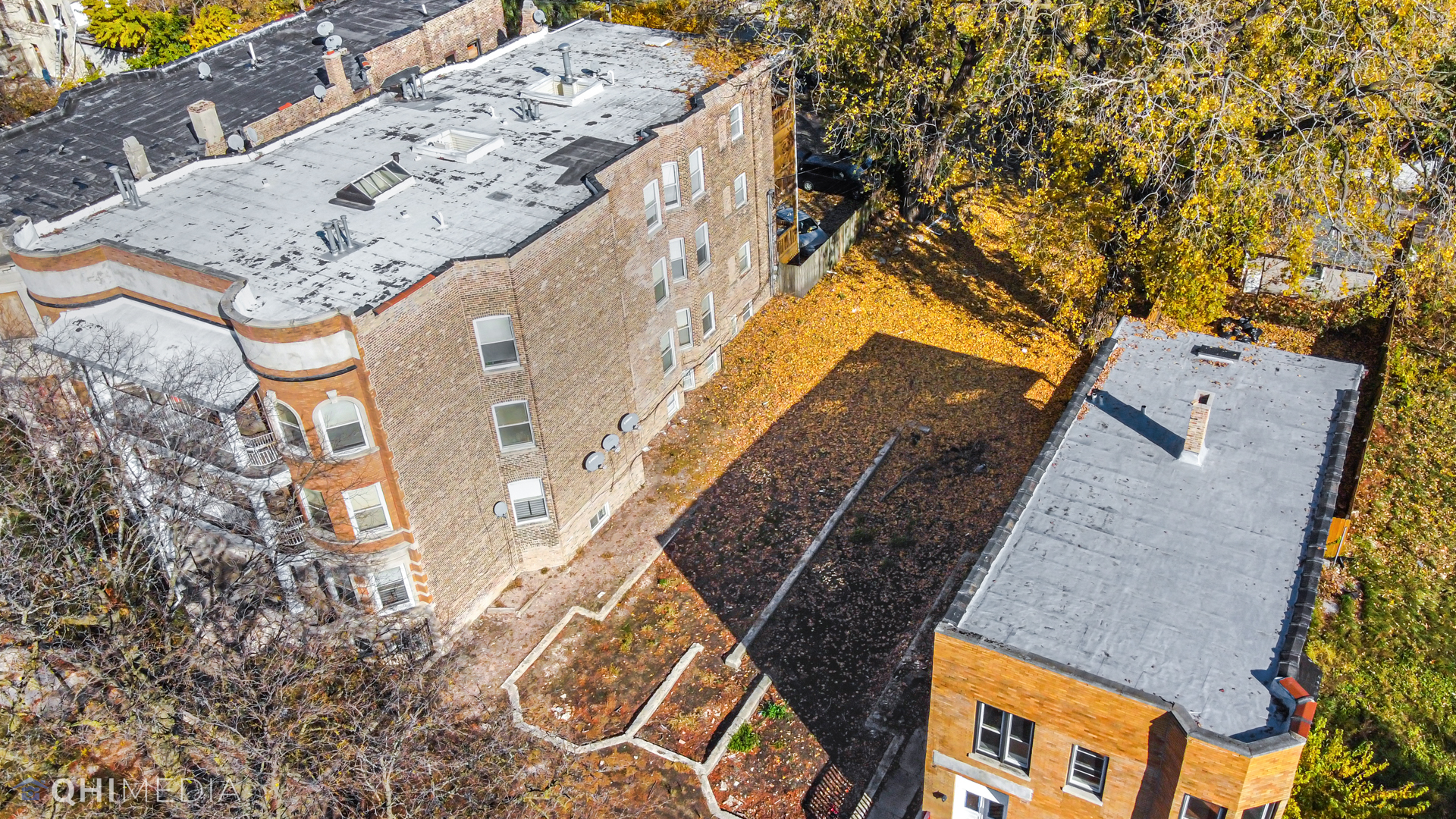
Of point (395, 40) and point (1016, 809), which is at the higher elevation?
point (395, 40)

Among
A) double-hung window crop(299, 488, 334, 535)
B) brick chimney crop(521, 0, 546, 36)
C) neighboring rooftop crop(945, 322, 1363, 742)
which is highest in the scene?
brick chimney crop(521, 0, 546, 36)

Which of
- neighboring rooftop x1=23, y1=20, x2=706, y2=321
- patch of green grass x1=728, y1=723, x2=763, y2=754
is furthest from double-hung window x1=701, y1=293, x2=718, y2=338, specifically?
patch of green grass x1=728, y1=723, x2=763, y2=754

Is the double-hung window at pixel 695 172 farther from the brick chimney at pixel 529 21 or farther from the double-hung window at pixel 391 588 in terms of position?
the double-hung window at pixel 391 588

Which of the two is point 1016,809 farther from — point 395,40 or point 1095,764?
point 395,40

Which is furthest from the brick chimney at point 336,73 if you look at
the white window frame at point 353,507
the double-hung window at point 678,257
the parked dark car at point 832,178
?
the white window frame at point 353,507

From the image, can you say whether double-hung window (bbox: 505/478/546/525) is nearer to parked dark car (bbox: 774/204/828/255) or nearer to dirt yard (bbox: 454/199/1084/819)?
dirt yard (bbox: 454/199/1084/819)

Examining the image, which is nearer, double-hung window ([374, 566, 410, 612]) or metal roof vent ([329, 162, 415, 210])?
double-hung window ([374, 566, 410, 612])

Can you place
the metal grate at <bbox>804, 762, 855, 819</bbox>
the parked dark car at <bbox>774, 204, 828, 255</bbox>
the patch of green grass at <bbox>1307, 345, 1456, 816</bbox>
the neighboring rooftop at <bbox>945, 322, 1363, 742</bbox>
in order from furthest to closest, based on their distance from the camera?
the parked dark car at <bbox>774, 204, 828, 255</bbox> → the patch of green grass at <bbox>1307, 345, 1456, 816</bbox> → the metal grate at <bbox>804, 762, 855, 819</bbox> → the neighboring rooftop at <bbox>945, 322, 1363, 742</bbox>

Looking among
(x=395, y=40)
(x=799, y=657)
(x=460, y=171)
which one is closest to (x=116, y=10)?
(x=395, y=40)
